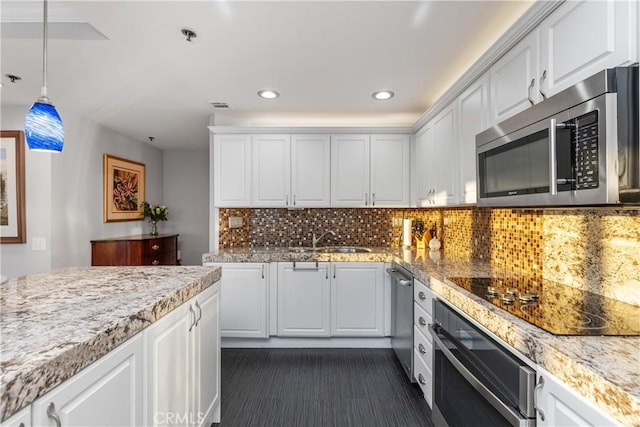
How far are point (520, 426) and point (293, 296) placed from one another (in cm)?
229

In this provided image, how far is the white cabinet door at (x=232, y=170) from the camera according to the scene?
3422mm

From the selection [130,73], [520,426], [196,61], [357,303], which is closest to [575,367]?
[520,426]

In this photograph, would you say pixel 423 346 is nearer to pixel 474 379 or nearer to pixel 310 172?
pixel 474 379

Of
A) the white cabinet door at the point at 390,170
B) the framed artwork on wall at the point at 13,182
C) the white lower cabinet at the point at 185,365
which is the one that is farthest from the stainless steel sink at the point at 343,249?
the framed artwork on wall at the point at 13,182

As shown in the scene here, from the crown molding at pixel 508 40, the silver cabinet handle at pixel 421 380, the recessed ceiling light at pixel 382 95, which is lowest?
the silver cabinet handle at pixel 421 380

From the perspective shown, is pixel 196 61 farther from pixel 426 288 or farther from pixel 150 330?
pixel 426 288

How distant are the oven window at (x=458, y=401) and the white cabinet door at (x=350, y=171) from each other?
1880mm

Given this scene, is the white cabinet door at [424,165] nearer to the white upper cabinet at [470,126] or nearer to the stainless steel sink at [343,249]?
the white upper cabinet at [470,126]

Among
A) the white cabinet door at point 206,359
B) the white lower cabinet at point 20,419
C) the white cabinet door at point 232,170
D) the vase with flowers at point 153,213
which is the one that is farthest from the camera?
the vase with flowers at point 153,213

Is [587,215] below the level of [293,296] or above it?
above

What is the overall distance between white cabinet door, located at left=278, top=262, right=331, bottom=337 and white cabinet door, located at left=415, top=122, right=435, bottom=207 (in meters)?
1.17

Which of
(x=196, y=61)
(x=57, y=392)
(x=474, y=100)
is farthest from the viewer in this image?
(x=196, y=61)

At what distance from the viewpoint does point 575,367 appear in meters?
0.85

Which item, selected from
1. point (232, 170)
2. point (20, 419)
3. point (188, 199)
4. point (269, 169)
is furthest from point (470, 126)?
point (188, 199)
